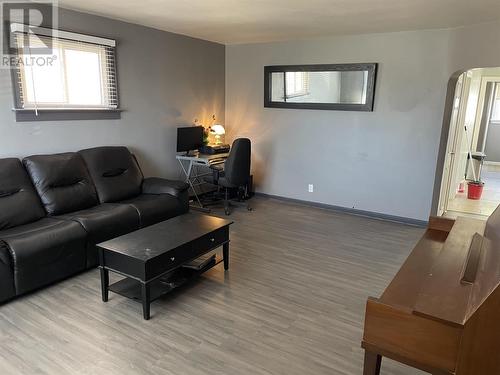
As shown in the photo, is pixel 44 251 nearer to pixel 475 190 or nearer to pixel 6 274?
pixel 6 274

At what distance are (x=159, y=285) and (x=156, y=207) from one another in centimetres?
120

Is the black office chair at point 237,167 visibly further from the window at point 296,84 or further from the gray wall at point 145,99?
the window at point 296,84

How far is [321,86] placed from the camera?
4992 millimetres

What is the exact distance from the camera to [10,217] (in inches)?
118

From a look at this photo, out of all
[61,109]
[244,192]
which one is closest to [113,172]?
[61,109]

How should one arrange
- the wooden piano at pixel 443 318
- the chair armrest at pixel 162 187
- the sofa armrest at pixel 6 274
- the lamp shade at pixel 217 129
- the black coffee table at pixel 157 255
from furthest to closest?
the lamp shade at pixel 217 129, the chair armrest at pixel 162 187, the sofa armrest at pixel 6 274, the black coffee table at pixel 157 255, the wooden piano at pixel 443 318

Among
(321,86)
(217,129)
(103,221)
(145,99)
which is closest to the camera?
(103,221)

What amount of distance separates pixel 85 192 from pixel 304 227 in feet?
8.15

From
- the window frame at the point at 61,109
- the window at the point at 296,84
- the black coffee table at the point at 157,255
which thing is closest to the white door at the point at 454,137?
the window at the point at 296,84

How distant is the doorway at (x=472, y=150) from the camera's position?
4867mm

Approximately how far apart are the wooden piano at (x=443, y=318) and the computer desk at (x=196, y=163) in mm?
3510

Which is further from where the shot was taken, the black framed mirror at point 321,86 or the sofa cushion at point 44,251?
the black framed mirror at point 321,86

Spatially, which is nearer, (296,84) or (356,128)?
(356,128)

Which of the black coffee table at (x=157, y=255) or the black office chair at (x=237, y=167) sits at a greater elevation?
the black office chair at (x=237, y=167)
